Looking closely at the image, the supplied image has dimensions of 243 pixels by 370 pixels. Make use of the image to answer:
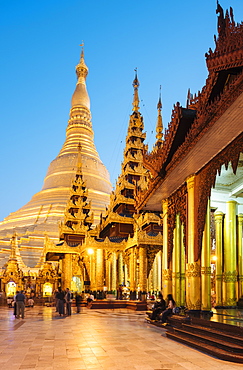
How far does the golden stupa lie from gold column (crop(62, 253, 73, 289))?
44.6ft

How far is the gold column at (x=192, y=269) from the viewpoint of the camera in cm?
1066

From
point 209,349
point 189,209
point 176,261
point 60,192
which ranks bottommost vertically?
point 209,349

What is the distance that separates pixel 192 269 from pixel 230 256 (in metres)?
2.58

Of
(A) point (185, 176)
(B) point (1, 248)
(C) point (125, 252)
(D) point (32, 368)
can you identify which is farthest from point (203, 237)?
(B) point (1, 248)

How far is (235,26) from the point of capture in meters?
7.46

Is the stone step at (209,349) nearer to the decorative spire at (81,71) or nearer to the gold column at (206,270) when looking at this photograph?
the gold column at (206,270)

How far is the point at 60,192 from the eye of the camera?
51.7 m

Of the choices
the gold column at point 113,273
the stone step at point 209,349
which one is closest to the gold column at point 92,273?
the gold column at point 113,273

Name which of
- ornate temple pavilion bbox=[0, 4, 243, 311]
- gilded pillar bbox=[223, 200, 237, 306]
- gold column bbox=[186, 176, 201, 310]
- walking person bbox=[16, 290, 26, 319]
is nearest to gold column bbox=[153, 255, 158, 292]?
ornate temple pavilion bbox=[0, 4, 243, 311]

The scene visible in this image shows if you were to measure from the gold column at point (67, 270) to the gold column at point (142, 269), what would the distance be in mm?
7391

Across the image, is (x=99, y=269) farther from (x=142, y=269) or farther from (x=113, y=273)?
(x=142, y=269)

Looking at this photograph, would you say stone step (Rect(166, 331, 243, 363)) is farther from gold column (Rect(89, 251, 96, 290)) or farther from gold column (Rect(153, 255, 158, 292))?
gold column (Rect(153, 255, 158, 292))

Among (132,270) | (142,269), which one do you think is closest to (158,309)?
(142,269)

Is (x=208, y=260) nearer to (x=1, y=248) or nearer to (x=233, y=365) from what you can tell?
(x=233, y=365)
